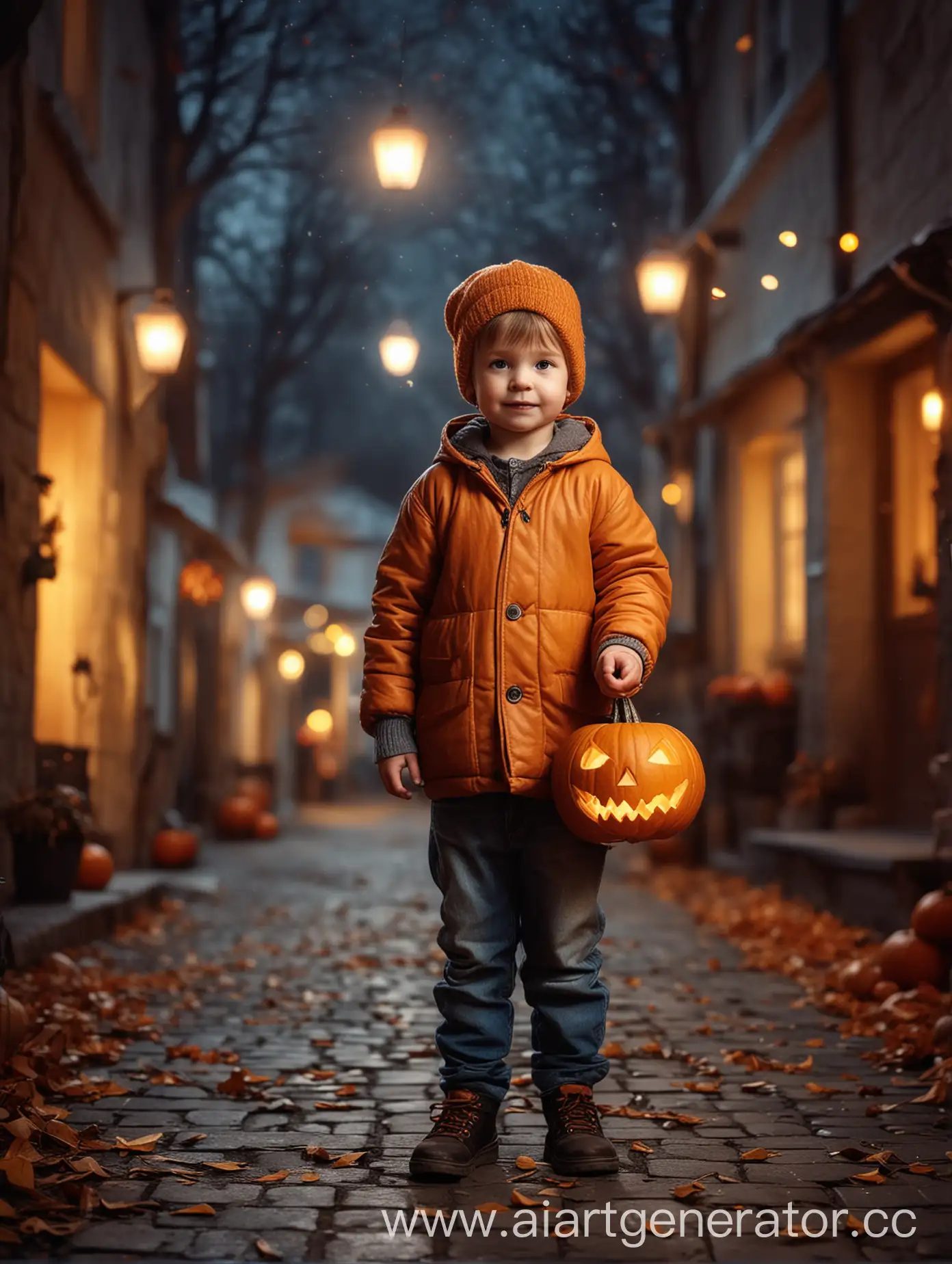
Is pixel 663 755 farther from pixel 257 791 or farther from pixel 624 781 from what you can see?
pixel 257 791

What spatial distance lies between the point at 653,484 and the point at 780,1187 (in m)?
16.8

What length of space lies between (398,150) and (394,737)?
6250 millimetres

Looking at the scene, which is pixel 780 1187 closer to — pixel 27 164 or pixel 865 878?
pixel 865 878

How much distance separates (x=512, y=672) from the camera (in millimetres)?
3600

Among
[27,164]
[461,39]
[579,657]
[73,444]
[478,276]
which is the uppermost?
[461,39]

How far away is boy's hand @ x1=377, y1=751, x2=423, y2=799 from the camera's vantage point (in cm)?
361

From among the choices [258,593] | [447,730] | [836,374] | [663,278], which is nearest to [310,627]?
[258,593]

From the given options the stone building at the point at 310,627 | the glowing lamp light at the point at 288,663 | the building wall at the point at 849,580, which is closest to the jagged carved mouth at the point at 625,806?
the building wall at the point at 849,580

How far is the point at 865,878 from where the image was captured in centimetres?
751

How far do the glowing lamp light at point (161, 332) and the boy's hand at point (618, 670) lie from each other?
7792mm

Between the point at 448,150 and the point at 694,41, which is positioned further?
the point at 448,150

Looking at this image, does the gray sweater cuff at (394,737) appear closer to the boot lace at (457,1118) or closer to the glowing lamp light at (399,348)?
the boot lace at (457,1118)

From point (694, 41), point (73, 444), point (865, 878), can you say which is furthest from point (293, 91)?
point (865, 878)

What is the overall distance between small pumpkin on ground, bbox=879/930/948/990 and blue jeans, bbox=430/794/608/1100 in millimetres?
2337
